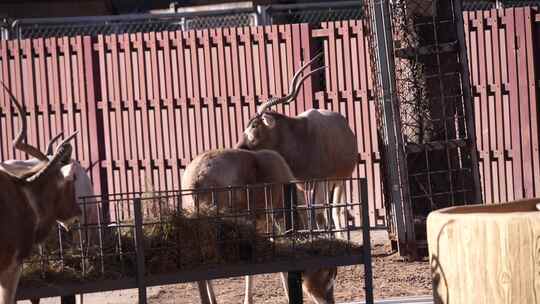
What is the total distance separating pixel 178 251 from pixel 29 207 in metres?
0.93

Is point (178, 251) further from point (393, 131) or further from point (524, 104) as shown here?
point (524, 104)

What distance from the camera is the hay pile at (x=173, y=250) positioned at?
242 inches

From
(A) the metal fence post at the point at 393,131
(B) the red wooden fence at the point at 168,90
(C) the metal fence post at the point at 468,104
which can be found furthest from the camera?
(B) the red wooden fence at the point at 168,90

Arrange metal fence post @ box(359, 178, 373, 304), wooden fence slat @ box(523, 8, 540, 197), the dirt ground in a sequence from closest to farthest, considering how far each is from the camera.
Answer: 1. metal fence post @ box(359, 178, 373, 304)
2. the dirt ground
3. wooden fence slat @ box(523, 8, 540, 197)

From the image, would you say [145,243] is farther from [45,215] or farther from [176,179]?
[176,179]

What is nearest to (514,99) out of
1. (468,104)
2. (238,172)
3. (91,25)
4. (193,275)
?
(468,104)

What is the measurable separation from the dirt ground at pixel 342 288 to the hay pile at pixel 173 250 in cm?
256

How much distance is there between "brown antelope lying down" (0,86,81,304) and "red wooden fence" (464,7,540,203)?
7850mm

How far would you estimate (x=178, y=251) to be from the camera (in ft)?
20.9

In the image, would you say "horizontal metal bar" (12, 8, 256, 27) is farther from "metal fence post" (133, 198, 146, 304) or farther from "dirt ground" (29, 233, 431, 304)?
"metal fence post" (133, 198, 146, 304)

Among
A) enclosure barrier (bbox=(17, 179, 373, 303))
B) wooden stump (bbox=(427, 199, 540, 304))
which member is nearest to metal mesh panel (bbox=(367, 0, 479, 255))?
enclosure barrier (bbox=(17, 179, 373, 303))

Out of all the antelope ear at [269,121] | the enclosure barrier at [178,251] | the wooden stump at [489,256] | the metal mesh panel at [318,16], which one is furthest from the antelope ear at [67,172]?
the metal mesh panel at [318,16]

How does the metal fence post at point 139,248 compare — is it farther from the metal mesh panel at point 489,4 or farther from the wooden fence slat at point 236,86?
the metal mesh panel at point 489,4

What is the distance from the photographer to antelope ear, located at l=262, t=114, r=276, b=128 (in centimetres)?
1242
